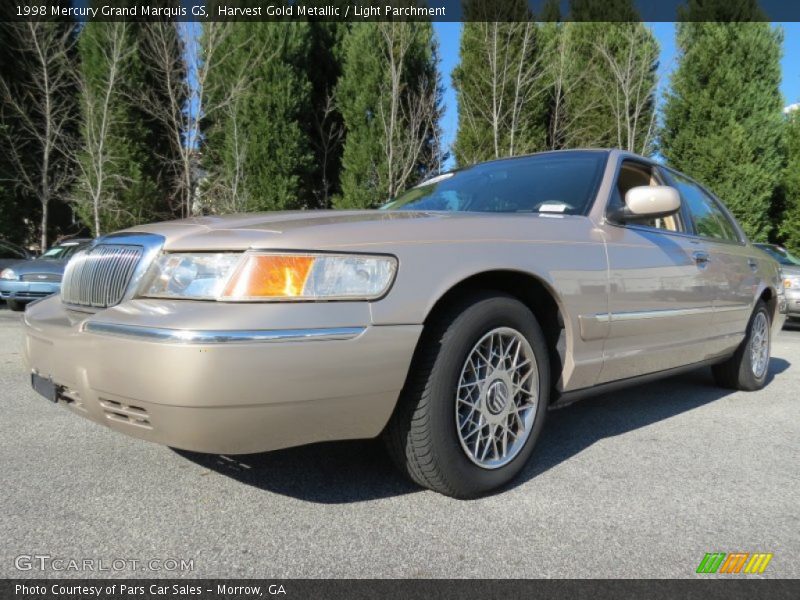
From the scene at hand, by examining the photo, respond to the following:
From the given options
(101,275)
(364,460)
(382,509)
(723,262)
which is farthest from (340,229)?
(723,262)

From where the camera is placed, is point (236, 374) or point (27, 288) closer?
point (236, 374)

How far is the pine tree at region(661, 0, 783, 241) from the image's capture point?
16844 millimetres

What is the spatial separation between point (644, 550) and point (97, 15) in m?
18.2

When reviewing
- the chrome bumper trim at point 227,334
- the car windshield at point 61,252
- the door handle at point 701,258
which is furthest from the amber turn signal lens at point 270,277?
the car windshield at point 61,252

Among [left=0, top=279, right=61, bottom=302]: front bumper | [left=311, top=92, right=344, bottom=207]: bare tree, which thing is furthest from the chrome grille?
[left=311, top=92, right=344, bottom=207]: bare tree

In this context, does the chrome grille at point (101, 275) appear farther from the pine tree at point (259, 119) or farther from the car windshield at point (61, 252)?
the pine tree at point (259, 119)

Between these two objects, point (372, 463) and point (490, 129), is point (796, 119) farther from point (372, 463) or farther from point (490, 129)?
point (372, 463)

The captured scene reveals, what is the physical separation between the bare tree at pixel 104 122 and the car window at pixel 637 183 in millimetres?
13565

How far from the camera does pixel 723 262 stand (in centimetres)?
399

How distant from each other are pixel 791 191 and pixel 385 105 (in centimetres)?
1174

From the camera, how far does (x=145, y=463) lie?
2.76 metres

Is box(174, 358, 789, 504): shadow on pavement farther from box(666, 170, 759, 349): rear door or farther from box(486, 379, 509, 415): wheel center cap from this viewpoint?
box(666, 170, 759, 349): rear door

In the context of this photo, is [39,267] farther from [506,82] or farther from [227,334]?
[506,82]

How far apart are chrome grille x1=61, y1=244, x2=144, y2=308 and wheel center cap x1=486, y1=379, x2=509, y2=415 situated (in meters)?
1.44
